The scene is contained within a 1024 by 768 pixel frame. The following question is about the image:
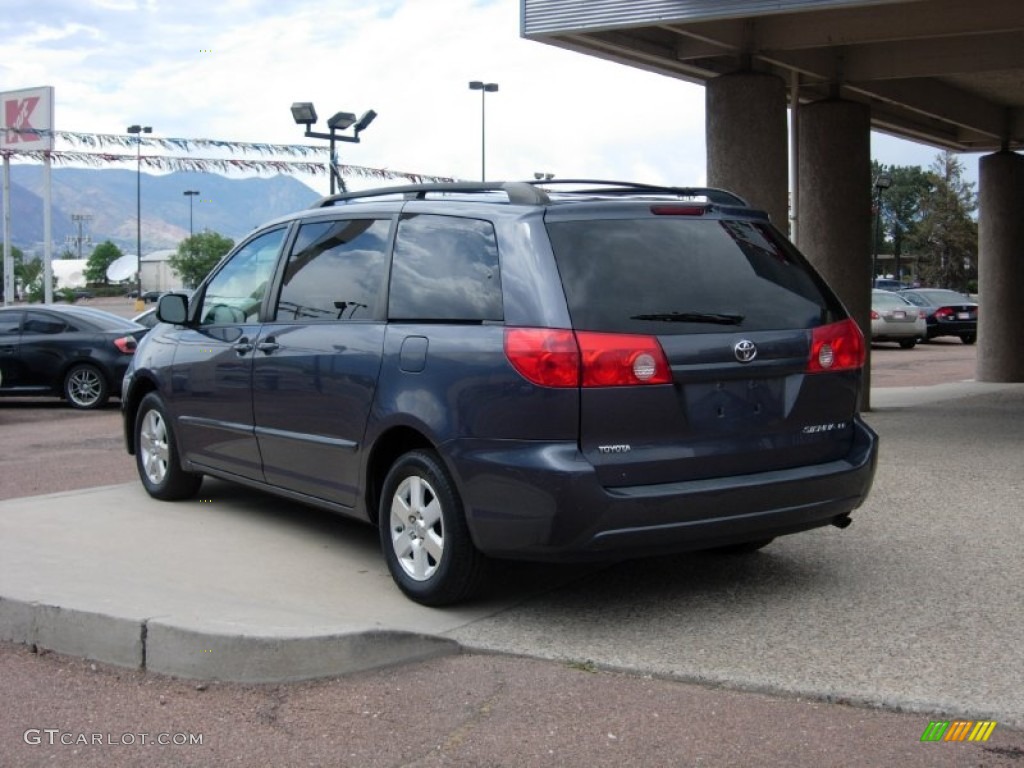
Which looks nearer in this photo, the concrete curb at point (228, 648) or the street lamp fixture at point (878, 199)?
the concrete curb at point (228, 648)

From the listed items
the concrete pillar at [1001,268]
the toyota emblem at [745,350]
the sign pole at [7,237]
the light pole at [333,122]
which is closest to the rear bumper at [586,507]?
the toyota emblem at [745,350]

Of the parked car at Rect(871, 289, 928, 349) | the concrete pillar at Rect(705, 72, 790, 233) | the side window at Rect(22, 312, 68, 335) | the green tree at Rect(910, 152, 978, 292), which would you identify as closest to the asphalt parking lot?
the concrete pillar at Rect(705, 72, 790, 233)

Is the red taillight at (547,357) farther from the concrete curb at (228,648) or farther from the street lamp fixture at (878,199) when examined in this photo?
the street lamp fixture at (878,199)

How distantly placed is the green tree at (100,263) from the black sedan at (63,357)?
11852cm

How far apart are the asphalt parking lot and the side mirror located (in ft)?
5.07

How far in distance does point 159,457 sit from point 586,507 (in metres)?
4.07

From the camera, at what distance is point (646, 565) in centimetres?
628

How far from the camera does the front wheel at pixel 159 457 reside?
7930mm

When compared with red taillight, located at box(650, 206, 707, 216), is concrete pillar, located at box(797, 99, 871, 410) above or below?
above

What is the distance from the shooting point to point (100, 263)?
133250 mm

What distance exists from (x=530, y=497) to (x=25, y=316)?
539 inches

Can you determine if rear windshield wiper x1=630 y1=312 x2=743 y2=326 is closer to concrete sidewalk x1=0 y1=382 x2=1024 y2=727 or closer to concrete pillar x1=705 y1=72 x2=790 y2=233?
concrete sidewalk x1=0 y1=382 x2=1024 y2=727

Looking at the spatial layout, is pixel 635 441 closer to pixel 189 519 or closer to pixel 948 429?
pixel 189 519

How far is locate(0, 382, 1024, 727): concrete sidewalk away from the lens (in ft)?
15.6
